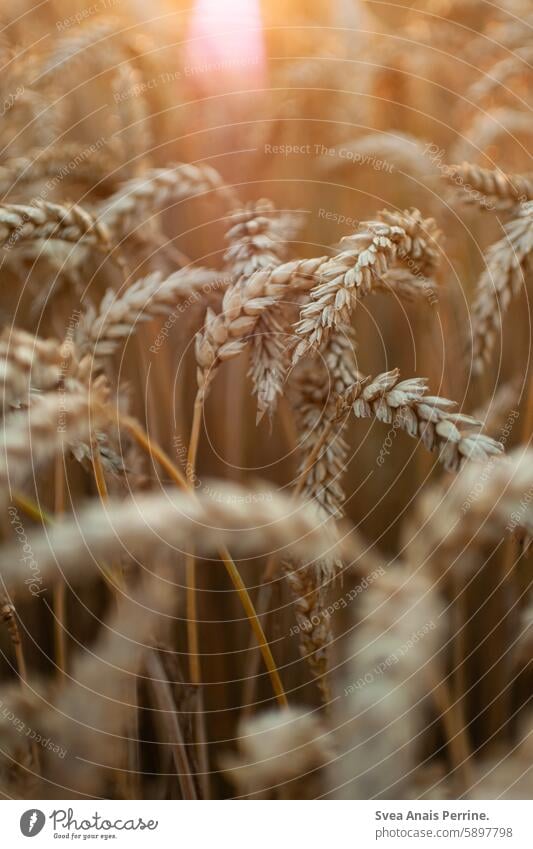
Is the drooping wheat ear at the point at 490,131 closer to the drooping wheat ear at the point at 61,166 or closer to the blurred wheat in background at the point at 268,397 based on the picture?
the blurred wheat in background at the point at 268,397

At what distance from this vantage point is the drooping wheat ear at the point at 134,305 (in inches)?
18.6

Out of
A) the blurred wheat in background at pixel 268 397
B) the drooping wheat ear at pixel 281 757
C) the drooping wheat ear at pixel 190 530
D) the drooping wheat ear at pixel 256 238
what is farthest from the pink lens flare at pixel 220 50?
the drooping wheat ear at pixel 281 757

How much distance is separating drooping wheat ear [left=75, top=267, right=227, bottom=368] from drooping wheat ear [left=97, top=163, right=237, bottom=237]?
47 millimetres

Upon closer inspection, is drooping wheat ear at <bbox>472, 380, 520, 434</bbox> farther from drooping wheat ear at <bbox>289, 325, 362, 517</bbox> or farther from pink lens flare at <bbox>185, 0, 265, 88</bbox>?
pink lens flare at <bbox>185, 0, 265, 88</bbox>

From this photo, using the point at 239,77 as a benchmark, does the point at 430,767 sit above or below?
below

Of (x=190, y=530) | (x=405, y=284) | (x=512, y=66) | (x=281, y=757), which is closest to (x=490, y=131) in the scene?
(x=512, y=66)

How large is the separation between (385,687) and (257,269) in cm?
30

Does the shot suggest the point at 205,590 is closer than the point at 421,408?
No

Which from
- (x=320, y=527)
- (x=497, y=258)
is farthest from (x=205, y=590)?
(x=497, y=258)

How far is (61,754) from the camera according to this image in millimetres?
494

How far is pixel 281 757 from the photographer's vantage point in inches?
18.4

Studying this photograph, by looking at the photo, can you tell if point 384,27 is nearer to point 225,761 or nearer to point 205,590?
point 205,590

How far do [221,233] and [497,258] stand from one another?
21 cm
